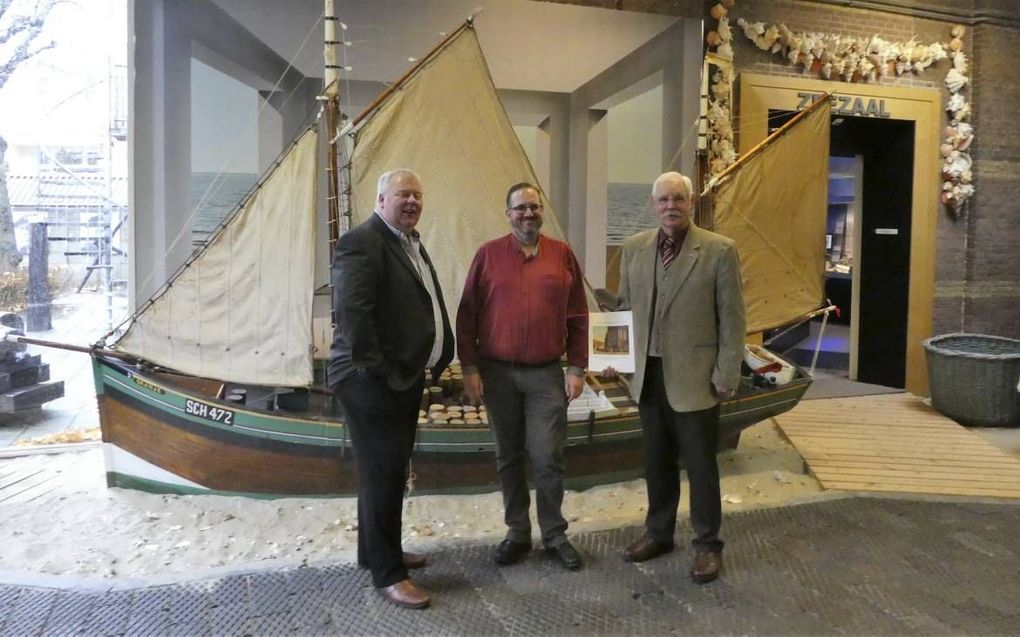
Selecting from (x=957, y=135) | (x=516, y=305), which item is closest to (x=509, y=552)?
(x=516, y=305)

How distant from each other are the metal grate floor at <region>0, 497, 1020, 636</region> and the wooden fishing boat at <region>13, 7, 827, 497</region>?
0.98 meters

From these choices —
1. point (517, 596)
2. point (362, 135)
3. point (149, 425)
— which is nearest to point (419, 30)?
point (362, 135)

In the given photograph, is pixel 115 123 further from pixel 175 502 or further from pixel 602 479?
pixel 602 479

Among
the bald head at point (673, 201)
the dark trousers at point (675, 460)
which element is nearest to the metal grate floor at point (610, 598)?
the dark trousers at point (675, 460)

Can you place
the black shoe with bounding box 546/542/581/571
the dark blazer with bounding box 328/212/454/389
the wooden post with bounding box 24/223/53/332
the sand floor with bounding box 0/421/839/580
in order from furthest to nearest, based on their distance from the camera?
the wooden post with bounding box 24/223/53/332 → the sand floor with bounding box 0/421/839/580 → the black shoe with bounding box 546/542/581/571 → the dark blazer with bounding box 328/212/454/389

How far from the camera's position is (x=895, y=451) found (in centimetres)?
536

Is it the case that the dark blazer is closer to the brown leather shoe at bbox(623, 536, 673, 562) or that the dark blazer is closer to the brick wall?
the brown leather shoe at bbox(623, 536, 673, 562)

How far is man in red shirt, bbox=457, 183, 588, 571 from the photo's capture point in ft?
10.5

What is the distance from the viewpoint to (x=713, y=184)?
5.73 metres

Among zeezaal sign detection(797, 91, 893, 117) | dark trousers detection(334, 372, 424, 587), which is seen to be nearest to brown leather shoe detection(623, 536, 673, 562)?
dark trousers detection(334, 372, 424, 587)

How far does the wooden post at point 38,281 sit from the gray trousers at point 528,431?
12.2 feet

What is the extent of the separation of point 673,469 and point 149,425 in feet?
9.77

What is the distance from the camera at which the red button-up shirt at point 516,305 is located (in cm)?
319

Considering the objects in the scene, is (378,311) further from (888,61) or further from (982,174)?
(982,174)
